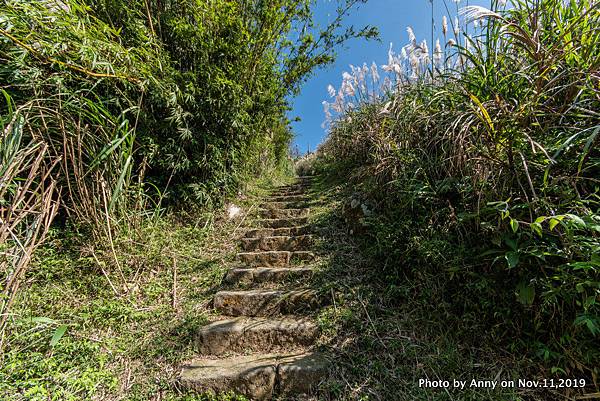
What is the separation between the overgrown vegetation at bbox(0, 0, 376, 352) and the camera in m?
1.66

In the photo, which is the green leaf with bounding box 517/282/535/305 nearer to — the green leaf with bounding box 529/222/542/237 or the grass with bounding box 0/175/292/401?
the green leaf with bounding box 529/222/542/237

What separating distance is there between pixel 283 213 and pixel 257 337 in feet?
6.20

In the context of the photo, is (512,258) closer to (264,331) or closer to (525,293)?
(525,293)

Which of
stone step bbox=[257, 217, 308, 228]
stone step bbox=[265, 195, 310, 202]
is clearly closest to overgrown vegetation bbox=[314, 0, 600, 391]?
stone step bbox=[257, 217, 308, 228]

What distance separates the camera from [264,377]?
1.31 meters

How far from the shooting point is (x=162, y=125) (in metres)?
2.45

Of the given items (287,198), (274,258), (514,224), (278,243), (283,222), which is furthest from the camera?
(287,198)

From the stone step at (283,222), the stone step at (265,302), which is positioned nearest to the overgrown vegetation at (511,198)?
the stone step at (265,302)

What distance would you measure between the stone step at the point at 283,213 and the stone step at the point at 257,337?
5.38ft

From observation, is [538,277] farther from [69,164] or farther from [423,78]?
[69,164]

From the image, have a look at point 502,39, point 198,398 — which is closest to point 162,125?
point 198,398

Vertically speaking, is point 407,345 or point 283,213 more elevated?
point 283,213

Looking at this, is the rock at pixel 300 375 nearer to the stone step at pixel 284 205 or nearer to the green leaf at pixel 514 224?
the green leaf at pixel 514 224

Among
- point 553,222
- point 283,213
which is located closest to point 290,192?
point 283,213
